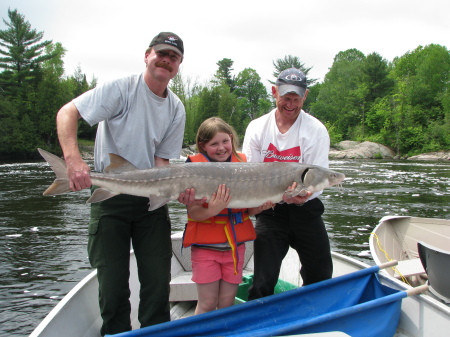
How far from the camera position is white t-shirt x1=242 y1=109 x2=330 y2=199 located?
404 cm

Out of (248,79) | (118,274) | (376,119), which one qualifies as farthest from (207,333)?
(248,79)

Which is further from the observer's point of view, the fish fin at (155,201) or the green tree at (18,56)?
the green tree at (18,56)

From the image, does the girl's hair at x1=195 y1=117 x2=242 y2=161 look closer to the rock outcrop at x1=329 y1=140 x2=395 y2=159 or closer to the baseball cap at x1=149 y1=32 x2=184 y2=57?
the baseball cap at x1=149 y1=32 x2=184 y2=57

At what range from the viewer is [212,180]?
3.56 metres

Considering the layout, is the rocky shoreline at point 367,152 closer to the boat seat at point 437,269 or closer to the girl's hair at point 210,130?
the boat seat at point 437,269

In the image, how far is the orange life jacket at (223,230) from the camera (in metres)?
3.63

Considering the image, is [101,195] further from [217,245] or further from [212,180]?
[217,245]

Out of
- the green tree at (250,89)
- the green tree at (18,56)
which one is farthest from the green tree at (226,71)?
the green tree at (18,56)

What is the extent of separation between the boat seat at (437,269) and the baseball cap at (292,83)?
8.50 ft

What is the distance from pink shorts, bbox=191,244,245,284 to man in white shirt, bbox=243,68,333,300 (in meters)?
0.44

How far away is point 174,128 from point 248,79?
98355 millimetres

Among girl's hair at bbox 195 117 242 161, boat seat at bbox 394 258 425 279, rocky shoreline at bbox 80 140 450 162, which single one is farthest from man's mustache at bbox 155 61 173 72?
rocky shoreline at bbox 80 140 450 162

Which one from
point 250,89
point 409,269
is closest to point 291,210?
point 409,269

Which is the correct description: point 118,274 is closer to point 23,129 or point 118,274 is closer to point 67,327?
point 67,327
